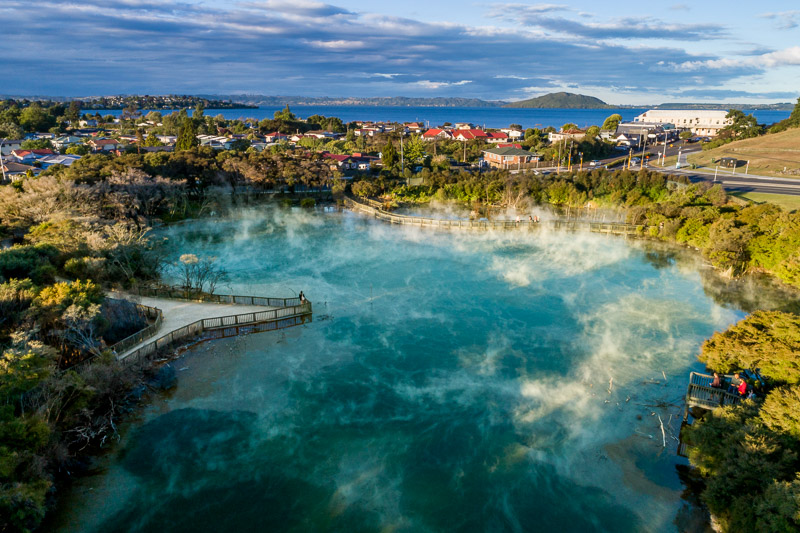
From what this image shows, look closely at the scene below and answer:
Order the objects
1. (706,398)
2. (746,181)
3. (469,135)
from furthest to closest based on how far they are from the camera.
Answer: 1. (469,135)
2. (746,181)
3. (706,398)

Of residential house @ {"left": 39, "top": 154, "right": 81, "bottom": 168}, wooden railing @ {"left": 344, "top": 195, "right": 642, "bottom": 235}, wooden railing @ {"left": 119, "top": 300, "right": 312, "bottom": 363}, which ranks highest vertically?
residential house @ {"left": 39, "top": 154, "right": 81, "bottom": 168}

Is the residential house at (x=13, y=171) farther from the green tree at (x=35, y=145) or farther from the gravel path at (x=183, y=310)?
the gravel path at (x=183, y=310)

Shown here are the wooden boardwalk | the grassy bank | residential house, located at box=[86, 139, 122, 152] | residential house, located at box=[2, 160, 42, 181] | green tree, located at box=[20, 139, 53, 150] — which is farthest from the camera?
residential house, located at box=[86, 139, 122, 152]

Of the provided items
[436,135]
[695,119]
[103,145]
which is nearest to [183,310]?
[103,145]

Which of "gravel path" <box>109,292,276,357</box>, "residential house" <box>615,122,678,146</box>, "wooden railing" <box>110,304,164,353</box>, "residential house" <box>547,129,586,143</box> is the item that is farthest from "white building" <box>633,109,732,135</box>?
"wooden railing" <box>110,304,164,353</box>

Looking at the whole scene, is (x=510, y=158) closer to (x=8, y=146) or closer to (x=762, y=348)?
(x=762, y=348)

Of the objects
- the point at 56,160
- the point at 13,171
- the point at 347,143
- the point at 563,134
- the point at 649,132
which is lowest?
the point at 13,171

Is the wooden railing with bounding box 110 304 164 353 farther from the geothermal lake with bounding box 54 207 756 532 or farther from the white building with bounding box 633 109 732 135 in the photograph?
the white building with bounding box 633 109 732 135
